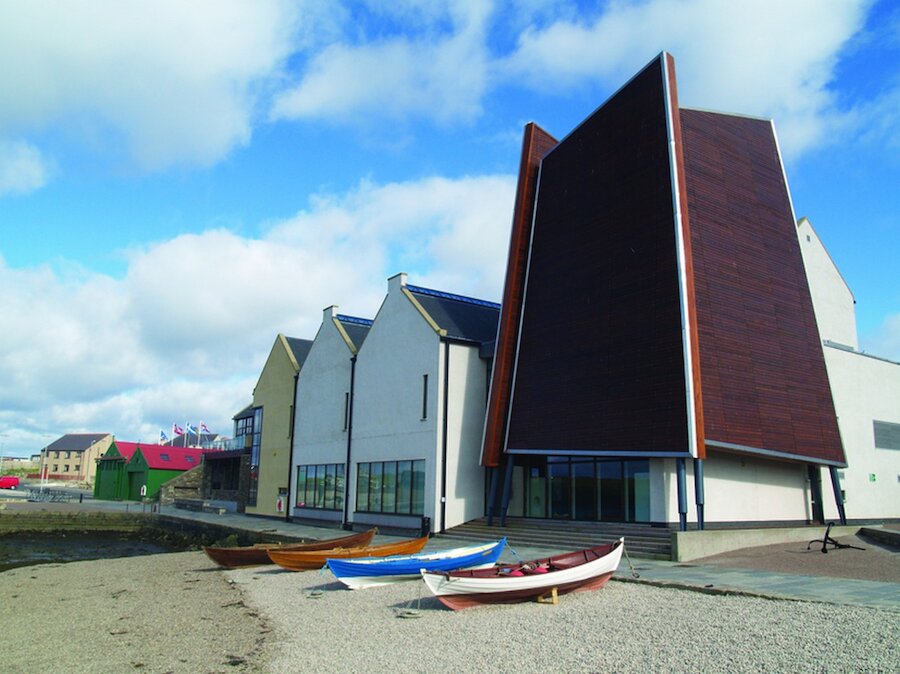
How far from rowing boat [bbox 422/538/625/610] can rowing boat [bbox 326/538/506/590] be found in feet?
8.81

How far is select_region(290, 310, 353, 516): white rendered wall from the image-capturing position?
38.3m

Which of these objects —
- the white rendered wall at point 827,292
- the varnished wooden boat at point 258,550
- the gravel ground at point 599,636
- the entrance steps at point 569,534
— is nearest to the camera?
the gravel ground at point 599,636

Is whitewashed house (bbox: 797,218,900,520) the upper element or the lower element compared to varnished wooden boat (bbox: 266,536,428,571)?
upper

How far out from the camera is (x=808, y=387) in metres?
28.1

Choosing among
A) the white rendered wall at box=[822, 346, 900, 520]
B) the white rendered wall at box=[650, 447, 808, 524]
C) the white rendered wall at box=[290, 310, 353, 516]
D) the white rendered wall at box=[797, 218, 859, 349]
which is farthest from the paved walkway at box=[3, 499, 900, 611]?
the white rendered wall at box=[290, 310, 353, 516]

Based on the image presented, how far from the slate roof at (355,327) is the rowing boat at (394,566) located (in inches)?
884

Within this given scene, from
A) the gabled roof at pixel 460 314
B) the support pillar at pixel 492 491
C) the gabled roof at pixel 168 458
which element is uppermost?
the gabled roof at pixel 460 314

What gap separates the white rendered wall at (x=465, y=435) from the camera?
97.4ft

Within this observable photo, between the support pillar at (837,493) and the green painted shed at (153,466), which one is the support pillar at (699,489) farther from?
the green painted shed at (153,466)

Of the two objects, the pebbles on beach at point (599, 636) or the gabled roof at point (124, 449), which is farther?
the gabled roof at point (124, 449)

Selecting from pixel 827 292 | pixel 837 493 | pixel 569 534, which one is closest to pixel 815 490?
pixel 837 493

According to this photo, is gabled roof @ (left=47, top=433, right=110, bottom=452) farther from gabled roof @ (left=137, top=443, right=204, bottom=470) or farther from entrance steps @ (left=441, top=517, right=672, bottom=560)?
entrance steps @ (left=441, top=517, right=672, bottom=560)

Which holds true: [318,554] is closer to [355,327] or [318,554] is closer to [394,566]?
[394,566]

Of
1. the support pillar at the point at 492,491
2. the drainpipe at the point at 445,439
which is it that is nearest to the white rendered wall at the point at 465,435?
the drainpipe at the point at 445,439
